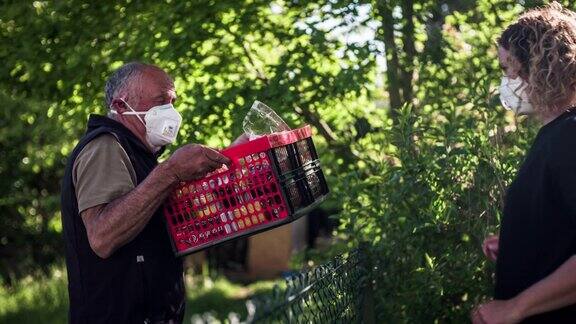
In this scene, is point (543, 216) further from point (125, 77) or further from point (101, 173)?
point (125, 77)

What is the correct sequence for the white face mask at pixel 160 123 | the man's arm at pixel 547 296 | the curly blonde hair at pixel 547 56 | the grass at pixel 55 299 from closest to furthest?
the man's arm at pixel 547 296, the curly blonde hair at pixel 547 56, the white face mask at pixel 160 123, the grass at pixel 55 299

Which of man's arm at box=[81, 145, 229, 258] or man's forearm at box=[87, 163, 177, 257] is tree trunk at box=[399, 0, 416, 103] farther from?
man's forearm at box=[87, 163, 177, 257]

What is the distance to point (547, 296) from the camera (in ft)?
8.90

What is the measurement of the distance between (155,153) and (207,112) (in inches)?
72.1

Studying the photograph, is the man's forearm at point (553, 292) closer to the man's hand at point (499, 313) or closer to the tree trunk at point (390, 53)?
the man's hand at point (499, 313)

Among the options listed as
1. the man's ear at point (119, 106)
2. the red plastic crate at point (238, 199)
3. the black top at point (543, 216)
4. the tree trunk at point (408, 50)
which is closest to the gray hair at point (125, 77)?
the man's ear at point (119, 106)

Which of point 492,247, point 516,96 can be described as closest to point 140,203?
point 492,247

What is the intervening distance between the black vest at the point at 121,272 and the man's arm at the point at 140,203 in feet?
0.40

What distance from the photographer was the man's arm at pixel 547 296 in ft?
8.86

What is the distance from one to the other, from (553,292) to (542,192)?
283mm

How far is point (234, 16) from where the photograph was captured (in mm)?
6090

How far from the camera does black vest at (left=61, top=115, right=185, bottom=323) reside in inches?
143

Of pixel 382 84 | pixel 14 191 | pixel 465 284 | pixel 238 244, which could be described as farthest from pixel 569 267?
pixel 238 244

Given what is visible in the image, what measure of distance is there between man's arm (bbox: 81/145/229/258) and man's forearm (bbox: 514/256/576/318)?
1.29 metres
